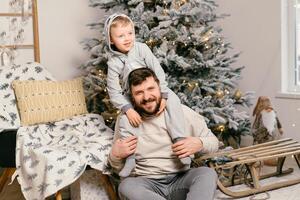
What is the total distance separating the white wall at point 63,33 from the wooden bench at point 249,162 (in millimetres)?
1568

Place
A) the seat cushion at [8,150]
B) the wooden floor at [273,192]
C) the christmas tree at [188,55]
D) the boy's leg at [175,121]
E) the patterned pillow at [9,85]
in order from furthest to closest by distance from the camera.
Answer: the christmas tree at [188,55]
the patterned pillow at [9,85]
the wooden floor at [273,192]
the seat cushion at [8,150]
the boy's leg at [175,121]

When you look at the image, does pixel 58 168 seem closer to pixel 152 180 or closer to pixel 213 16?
pixel 152 180

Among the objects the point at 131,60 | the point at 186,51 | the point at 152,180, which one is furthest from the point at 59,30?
the point at 152,180

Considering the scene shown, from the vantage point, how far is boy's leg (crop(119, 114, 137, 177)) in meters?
2.03

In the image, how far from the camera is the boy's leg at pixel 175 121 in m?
2.04

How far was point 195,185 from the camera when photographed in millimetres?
1872

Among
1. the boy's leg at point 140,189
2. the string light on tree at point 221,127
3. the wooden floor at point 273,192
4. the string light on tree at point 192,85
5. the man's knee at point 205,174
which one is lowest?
the wooden floor at point 273,192

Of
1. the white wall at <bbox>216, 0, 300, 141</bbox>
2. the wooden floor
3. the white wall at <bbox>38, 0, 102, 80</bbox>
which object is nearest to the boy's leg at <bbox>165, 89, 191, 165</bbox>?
the wooden floor

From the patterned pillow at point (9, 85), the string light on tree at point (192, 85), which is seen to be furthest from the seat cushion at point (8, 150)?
the string light on tree at point (192, 85)

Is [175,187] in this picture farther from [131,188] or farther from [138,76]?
[138,76]

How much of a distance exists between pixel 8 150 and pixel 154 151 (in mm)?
867

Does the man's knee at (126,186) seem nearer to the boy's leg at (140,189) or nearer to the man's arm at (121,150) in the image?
the boy's leg at (140,189)

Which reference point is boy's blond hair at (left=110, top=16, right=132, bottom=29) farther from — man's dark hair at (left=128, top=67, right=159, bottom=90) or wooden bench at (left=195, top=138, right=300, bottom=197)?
wooden bench at (left=195, top=138, right=300, bottom=197)

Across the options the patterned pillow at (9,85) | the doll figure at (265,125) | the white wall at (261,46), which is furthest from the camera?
the white wall at (261,46)
